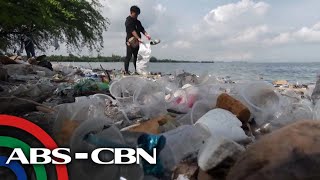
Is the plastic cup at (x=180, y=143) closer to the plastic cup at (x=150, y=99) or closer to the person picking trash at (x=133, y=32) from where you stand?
the plastic cup at (x=150, y=99)

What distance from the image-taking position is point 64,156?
209 centimetres

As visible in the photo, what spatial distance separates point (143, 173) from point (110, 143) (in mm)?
306

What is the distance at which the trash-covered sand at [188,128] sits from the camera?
2119mm

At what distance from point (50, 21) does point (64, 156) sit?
5.28 m

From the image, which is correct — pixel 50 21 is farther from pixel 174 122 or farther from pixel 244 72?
pixel 244 72

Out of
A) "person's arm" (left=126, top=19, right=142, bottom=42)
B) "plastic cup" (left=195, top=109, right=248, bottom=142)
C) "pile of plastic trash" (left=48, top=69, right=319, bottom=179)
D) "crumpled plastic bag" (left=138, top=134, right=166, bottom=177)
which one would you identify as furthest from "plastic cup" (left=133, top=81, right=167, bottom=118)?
"person's arm" (left=126, top=19, right=142, bottom=42)

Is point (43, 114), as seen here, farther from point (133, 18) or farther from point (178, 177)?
point (133, 18)

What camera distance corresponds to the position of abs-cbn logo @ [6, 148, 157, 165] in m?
2.04

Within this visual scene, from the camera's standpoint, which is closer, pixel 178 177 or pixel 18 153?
pixel 18 153

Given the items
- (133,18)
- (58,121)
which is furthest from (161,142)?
(133,18)

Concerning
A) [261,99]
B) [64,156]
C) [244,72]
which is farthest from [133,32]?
[244,72]

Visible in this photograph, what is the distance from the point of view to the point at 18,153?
2070mm

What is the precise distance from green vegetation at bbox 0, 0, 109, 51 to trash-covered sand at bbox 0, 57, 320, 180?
120cm

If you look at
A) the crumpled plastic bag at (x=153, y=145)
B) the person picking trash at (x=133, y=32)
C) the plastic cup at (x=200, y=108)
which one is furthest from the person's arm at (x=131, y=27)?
the crumpled plastic bag at (x=153, y=145)
